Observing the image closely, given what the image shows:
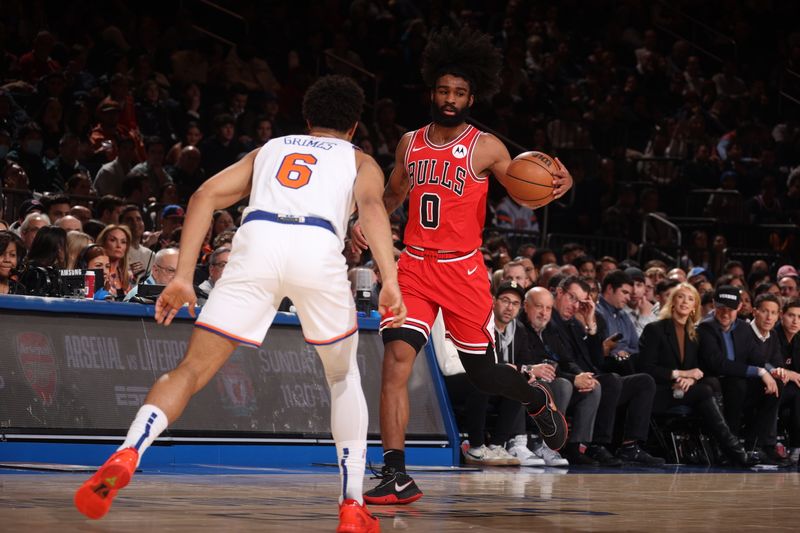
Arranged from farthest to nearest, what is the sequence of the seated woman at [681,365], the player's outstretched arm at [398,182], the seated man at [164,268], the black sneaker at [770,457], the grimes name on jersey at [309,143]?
the black sneaker at [770,457] → the seated woman at [681,365] → the seated man at [164,268] → the player's outstretched arm at [398,182] → the grimes name on jersey at [309,143]

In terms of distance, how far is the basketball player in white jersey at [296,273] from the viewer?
15.8 feet

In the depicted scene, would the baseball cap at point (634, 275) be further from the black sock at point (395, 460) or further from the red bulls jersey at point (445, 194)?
the black sock at point (395, 460)

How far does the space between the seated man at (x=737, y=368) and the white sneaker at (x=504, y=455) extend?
2.56 meters

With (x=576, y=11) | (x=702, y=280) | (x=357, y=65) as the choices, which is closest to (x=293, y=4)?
(x=357, y=65)

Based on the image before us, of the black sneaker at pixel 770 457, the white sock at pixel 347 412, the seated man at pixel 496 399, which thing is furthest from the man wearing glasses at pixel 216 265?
the black sneaker at pixel 770 457

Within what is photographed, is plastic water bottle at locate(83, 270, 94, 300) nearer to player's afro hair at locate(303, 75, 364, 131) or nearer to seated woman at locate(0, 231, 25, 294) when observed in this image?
seated woman at locate(0, 231, 25, 294)

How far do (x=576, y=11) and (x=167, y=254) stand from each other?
46.2ft

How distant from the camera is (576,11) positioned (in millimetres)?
21484

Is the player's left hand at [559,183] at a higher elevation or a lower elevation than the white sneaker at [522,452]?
higher

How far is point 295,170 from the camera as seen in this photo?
5.01 meters

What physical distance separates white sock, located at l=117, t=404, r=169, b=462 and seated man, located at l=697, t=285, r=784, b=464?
7351 mm

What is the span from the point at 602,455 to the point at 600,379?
66cm

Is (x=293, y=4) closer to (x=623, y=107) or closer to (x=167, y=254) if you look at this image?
(x=623, y=107)

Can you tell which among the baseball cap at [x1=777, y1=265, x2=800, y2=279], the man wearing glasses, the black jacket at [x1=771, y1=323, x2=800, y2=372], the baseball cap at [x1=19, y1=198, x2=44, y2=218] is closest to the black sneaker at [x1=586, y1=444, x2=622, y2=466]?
the black jacket at [x1=771, y1=323, x2=800, y2=372]
